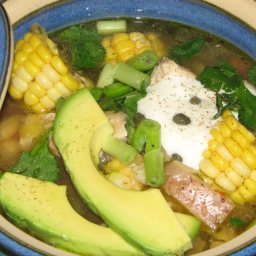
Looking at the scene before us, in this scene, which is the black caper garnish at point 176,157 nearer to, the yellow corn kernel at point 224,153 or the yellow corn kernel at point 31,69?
the yellow corn kernel at point 224,153

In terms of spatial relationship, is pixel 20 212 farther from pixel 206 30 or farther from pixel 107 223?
pixel 206 30

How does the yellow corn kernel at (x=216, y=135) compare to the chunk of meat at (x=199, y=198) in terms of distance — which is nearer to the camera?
the chunk of meat at (x=199, y=198)

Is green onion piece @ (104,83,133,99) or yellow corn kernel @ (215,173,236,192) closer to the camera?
yellow corn kernel @ (215,173,236,192)

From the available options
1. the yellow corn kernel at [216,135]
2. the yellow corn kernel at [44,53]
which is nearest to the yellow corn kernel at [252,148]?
the yellow corn kernel at [216,135]

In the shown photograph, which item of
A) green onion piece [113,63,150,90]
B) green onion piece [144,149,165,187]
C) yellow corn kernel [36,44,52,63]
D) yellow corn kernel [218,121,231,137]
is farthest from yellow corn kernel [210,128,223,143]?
yellow corn kernel [36,44,52,63]

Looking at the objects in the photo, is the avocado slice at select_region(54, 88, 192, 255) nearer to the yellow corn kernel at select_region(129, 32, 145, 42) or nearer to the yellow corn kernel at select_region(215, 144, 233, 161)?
the yellow corn kernel at select_region(215, 144, 233, 161)
